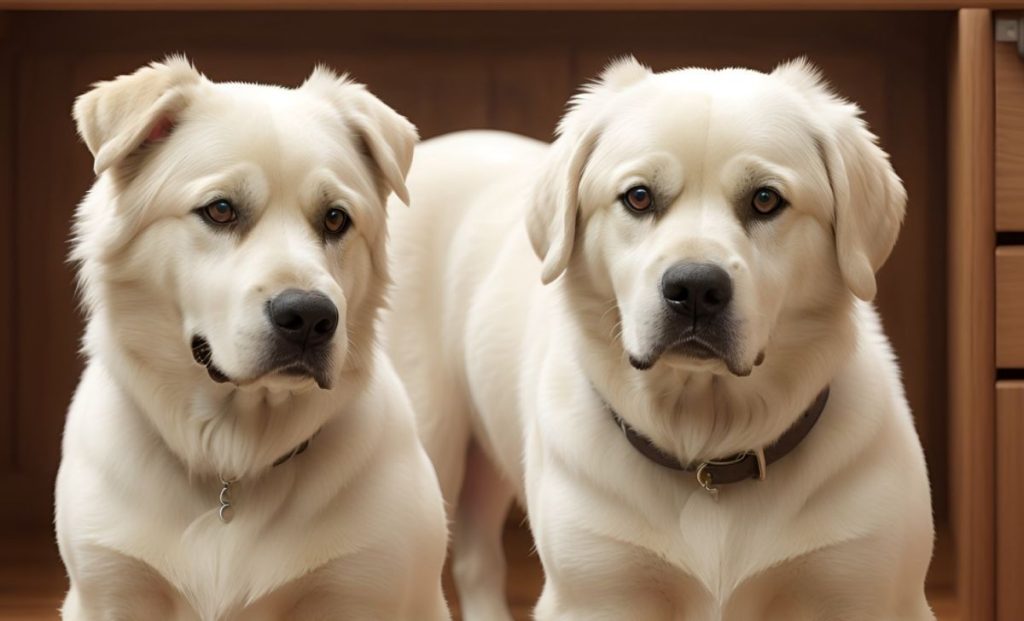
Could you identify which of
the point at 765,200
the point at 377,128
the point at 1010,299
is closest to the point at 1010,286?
the point at 1010,299

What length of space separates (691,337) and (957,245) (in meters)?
1.14

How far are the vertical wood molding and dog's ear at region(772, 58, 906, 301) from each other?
724mm

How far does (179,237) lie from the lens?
90.9 inches

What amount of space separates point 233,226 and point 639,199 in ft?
1.88

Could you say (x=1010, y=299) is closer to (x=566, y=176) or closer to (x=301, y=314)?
(x=566, y=176)

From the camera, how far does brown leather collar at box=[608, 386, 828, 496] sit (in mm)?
2443

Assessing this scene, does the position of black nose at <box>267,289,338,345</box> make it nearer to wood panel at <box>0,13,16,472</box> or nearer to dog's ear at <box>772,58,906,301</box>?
dog's ear at <box>772,58,906,301</box>

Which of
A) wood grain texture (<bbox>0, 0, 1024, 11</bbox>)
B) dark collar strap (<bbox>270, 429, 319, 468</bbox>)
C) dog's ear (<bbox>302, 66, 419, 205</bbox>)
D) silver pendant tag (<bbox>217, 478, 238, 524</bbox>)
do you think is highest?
wood grain texture (<bbox>0, 0, 1024, 11</bbox>)

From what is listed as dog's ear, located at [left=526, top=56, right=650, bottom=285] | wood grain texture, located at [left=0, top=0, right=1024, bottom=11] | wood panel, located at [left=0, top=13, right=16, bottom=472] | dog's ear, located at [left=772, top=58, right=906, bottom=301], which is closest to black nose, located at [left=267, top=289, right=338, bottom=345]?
dog's ear, located at [left=526, top=56, right=650, bottom=285]

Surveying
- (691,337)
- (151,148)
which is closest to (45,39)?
(151,148)

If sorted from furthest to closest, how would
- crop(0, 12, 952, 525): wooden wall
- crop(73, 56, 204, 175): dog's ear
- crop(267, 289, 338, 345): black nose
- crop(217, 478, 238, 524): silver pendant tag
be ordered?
crop(0, 12, 952, 525): wooden wall < crop(217, 478, 238, 524): silver pendant tag < crop(73, 56, 204, 175): dog's ear < crop(267, 289, 338, 345): black nose

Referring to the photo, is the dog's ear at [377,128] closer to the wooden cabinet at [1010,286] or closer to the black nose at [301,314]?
the black nose at [301,314]

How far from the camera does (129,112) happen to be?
2320mm

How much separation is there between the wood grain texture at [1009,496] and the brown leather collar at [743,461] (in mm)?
823
